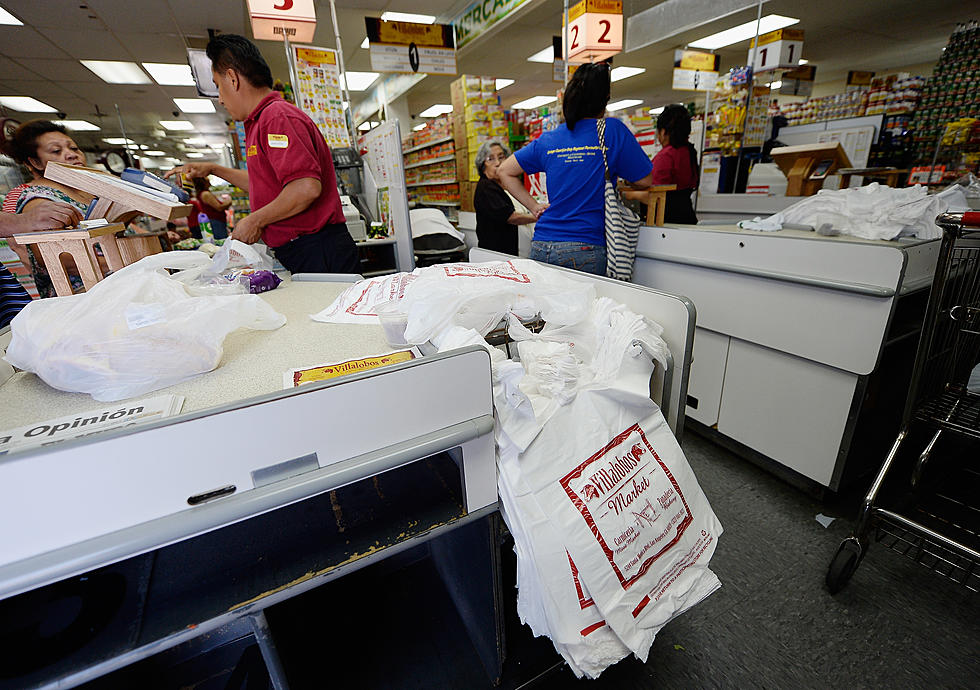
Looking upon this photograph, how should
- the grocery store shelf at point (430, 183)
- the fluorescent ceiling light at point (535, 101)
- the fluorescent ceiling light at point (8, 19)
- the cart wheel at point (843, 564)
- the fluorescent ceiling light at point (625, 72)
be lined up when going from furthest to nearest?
1. the fluorescent ceiling light at point (535, 101)
2. the fluorescent ceiling light at point (625, 72)
3. the grocery store shelf at point (430, 183)
4. the fluorescent ceiling light at point (8, 19)
5. the cart wheel at point (843, 564)

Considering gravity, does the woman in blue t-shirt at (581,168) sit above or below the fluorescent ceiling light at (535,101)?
below

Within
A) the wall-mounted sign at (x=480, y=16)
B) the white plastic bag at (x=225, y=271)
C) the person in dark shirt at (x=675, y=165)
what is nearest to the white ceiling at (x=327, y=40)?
the wall-mounted sign at (x=480, y=16)

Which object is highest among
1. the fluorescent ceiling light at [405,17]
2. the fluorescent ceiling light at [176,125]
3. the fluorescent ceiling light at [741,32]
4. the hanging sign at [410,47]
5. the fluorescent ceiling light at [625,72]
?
the fluorescent ceiling light at [405,17]

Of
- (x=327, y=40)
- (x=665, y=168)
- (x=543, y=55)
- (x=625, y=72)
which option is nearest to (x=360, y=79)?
(x=327, y=40)

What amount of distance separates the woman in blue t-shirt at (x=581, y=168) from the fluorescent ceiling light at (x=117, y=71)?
23.0 ft

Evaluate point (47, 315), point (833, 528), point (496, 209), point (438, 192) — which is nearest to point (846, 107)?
point (438, 192)

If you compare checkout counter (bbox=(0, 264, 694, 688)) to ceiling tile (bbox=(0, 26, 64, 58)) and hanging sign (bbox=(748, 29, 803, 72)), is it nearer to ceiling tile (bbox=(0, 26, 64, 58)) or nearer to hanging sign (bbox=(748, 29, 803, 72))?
hanging sign (bbox=(748, 29, 803, 72))

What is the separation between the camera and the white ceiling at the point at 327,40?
4566 mm

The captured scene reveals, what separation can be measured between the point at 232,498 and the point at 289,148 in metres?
1.50

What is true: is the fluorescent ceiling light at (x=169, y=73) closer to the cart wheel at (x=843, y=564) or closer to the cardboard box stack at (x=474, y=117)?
the cardboard box stack at (x=474, y=117)

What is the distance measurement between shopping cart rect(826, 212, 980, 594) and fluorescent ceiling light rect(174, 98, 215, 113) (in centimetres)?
1005

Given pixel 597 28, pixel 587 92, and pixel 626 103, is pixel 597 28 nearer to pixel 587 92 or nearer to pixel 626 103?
pixel 587 92

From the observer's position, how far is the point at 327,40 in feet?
20.1

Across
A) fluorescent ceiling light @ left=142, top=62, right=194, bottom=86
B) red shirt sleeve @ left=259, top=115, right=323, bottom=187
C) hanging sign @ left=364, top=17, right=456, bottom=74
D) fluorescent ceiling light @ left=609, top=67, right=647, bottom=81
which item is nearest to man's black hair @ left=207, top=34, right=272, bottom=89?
red shirt sleeve @ left=259, top=115, right=323, bottom=187
